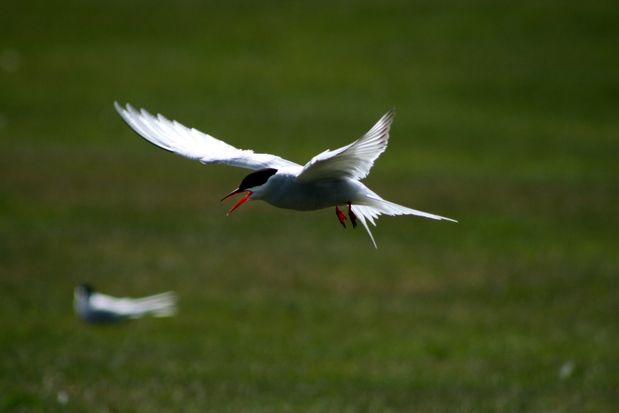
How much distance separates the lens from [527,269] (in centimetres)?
1603

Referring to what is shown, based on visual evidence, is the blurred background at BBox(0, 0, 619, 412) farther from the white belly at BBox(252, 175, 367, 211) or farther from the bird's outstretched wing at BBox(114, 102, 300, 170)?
the white belly at BBox(252, 175, 367, 211)

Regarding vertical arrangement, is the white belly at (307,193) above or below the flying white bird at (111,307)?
above

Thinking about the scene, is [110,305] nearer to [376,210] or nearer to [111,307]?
[111,307]

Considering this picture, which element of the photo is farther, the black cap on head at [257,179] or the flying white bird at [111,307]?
the flying white bird at [111,307]

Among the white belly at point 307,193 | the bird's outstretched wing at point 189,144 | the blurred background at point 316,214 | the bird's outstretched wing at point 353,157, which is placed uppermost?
the bird's outstretched wing at point 353,157

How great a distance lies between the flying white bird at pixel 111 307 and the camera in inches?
501

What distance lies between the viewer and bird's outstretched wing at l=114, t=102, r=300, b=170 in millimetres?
6738

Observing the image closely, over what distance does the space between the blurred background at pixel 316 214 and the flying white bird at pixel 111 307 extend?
196 millimetres

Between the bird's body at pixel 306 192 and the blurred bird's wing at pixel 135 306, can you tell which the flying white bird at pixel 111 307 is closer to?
the blurred bird's wing at pixel 135 306

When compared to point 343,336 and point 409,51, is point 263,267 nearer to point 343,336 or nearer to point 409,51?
point 343,336

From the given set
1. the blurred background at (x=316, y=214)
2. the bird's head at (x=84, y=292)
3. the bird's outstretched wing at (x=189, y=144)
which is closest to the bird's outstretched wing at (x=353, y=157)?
the bird's outstretched wing at (x=189, y=144)

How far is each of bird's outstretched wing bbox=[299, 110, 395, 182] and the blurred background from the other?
10.8 feet

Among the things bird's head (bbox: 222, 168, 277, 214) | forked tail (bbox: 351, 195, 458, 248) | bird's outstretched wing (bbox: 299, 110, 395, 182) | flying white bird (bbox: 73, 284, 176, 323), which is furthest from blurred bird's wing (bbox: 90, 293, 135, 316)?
bird's outstretched wing (bbox: 299, 110, 395, 182)

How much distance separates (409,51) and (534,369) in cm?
2321
